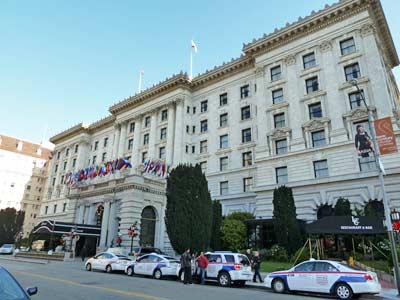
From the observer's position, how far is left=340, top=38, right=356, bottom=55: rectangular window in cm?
3175

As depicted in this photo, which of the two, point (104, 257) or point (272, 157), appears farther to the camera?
point (272, 157)

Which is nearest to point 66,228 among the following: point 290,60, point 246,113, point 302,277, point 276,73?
point 246,113

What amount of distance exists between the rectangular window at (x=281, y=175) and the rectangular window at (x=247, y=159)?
4791 millimetres

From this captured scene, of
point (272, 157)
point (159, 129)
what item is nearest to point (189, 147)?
point (159, 129)

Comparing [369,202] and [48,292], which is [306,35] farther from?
[48,292]

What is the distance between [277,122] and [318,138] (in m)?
5.42

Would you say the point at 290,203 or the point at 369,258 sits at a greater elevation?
the point at 290,203

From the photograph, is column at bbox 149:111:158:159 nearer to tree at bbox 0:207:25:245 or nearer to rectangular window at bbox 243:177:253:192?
rectangular window at bbox 243:177:253:192

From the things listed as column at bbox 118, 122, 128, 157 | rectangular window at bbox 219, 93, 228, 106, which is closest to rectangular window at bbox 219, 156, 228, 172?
rectangular window at bbox 219, 93, 228, 106

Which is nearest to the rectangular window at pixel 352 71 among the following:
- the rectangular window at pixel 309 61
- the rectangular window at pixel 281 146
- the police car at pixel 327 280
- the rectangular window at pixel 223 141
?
the rectangular window at pixel 309 61

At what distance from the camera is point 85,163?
6100cm

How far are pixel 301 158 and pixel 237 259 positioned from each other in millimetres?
17941

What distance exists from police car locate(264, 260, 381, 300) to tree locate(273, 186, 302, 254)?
1113cm

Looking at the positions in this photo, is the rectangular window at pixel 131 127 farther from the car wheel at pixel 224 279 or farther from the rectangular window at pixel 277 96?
the car wheel at pixel 224 279
